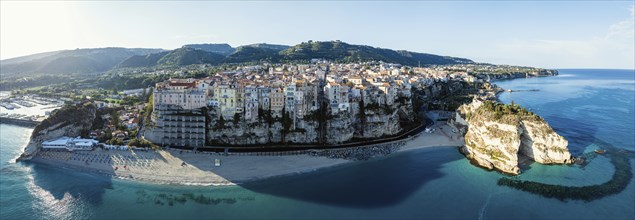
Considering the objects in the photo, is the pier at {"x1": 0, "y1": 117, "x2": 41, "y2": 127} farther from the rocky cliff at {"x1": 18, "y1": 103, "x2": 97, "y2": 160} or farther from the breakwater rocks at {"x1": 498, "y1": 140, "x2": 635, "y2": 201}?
the breakwater rocks at {"x1": 498, "y1": 140, "x2": 635, "y2": 201}

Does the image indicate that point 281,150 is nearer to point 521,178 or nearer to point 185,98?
point 185,98

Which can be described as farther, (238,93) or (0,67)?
(0,67)

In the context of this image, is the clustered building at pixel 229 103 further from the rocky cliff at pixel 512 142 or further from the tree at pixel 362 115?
the rocky cliff at pixel 512 142

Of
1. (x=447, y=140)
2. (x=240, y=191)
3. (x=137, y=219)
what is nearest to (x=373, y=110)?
(x=447, y=140)

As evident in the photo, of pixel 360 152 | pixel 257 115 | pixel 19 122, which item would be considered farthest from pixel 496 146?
pixel 19 122

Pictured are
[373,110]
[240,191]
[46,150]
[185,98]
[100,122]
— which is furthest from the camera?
[100,122]

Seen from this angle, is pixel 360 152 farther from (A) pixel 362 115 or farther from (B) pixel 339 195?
(B) pixel 339 195

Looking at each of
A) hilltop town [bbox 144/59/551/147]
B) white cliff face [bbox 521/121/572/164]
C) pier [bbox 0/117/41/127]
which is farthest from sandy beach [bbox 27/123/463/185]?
pier [bbox 0/117/41/127]
